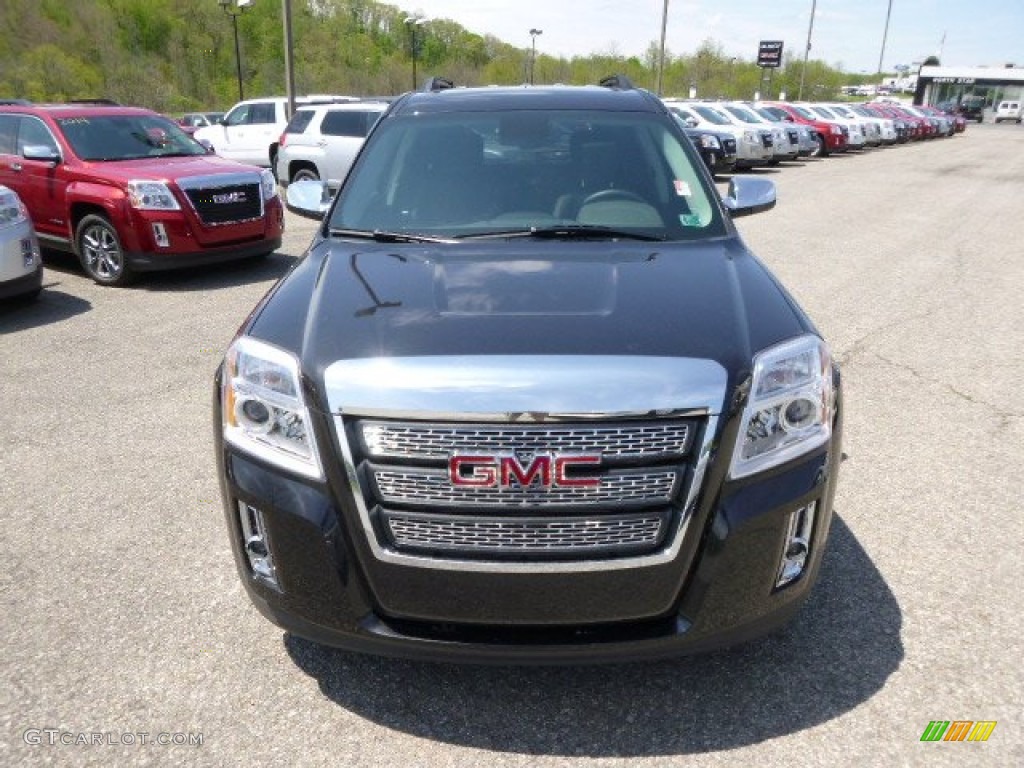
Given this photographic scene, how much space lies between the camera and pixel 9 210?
23.2 ft

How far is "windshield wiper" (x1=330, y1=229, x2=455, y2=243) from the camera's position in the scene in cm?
325

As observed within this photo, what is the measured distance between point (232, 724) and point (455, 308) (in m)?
1.40

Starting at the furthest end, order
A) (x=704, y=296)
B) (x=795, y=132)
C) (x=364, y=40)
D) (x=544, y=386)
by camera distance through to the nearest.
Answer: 1. (x=364, y=40)
2. (x=795, y=132)
3. (x=704, y=296)
4. (x=544, y=386)

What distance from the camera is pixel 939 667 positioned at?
8.89ft

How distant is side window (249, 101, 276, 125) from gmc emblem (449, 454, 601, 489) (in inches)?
688

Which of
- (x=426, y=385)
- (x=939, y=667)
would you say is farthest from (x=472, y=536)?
(x=939, y=667)

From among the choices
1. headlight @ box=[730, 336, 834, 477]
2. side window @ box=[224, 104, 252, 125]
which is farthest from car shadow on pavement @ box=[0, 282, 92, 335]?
side window @ box=[224, 104, 252, 125]

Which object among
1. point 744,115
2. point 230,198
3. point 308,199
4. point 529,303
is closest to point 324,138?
point 230,198

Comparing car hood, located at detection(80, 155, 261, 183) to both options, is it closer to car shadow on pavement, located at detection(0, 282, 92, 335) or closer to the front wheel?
car shadow on pavement, located at detection(0, 282, 92, 335)

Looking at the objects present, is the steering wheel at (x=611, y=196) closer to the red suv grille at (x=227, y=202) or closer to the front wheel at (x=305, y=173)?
the red suv grille at (x=227, y=202)

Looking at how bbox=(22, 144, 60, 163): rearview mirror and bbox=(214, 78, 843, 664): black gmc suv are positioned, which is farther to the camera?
bbox=(22, 144, 60, 163): rearview mirror

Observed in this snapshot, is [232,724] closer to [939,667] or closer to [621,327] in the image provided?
[621,327]

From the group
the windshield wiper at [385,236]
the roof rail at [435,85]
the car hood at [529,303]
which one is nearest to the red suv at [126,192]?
the roof rail at [435,85]

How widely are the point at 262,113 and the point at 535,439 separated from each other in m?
17.8
